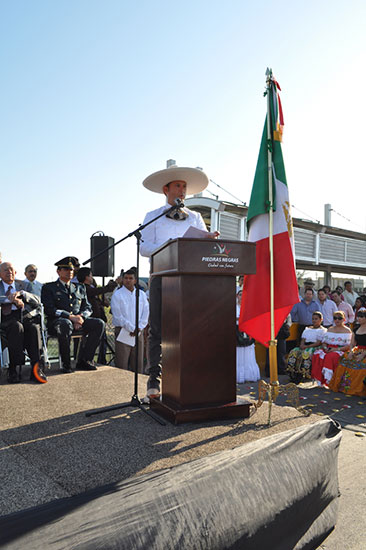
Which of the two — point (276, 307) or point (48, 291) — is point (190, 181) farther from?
point (48, 291)

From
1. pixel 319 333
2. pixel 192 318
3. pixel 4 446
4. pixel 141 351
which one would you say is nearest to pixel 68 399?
pixel 4 446

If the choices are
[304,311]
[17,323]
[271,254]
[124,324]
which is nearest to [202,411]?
[271,254]

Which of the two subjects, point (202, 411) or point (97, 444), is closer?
point (97, 444)

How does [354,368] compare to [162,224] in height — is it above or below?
below

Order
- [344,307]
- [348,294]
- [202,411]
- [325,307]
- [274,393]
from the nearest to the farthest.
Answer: [202,411] < [274,393] < [325,307] < [344,307] < [348,294]

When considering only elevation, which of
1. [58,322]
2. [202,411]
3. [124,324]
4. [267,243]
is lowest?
[202,411]

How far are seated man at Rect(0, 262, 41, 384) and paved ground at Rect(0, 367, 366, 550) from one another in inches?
18.8

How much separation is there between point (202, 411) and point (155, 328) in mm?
835

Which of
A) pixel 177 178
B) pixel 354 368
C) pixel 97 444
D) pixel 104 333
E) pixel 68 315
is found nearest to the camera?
pixel 97 444

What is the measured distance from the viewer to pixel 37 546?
4.16 feet

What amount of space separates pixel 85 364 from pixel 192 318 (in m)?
2.39

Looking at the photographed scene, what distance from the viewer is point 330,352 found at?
269 inches

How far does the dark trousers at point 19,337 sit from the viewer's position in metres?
3.99

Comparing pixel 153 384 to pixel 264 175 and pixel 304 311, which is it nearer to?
pixel 264 175
